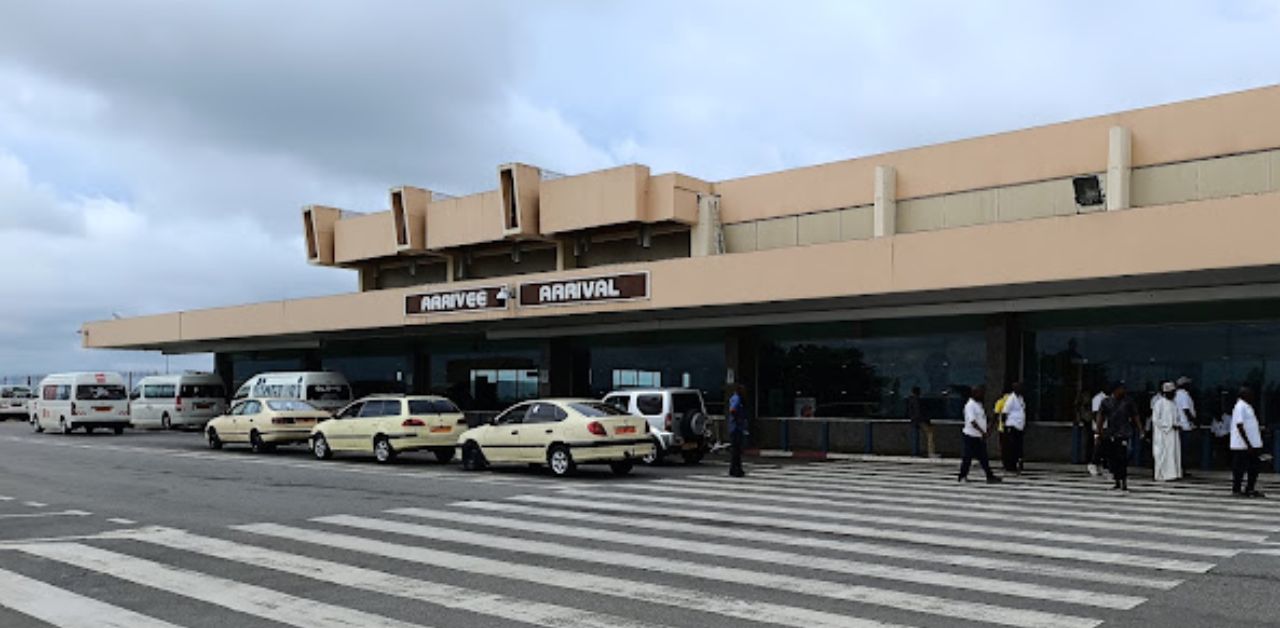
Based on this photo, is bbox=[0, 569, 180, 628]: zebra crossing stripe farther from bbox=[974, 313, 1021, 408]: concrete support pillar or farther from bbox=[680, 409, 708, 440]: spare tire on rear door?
bbox=[974, 313, 1021, 408]: concrete support pillar

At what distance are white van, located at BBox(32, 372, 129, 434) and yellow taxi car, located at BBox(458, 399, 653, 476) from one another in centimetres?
2195

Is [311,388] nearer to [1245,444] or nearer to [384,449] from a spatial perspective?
[384,449]

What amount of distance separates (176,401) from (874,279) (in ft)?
91.0

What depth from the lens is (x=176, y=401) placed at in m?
38.0

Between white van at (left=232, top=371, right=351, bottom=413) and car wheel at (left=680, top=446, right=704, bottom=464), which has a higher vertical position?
white van at (left=232, top=371, right=351, bottom=413)

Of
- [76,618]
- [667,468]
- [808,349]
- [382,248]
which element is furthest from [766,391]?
[76,618]

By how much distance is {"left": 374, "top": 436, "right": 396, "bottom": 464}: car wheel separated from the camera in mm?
22031

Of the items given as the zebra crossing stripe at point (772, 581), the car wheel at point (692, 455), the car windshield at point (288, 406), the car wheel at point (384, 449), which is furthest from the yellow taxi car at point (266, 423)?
the zebra crossing stripe at point (772, 581)

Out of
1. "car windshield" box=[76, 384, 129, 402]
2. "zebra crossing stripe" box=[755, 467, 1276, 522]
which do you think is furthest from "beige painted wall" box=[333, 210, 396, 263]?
"zebra crossing stripe" box=[755, 467, 1276, 522]

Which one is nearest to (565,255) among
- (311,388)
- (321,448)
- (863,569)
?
(311,388)

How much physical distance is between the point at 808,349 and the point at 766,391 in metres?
1.70

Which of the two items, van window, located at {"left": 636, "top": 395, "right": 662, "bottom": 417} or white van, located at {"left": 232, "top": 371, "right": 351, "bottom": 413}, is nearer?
van window, located at {"left": 636, "top": 395, "right": 662, "bottom": 417}

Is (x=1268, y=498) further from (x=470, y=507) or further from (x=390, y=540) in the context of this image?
(x=390, y=540)

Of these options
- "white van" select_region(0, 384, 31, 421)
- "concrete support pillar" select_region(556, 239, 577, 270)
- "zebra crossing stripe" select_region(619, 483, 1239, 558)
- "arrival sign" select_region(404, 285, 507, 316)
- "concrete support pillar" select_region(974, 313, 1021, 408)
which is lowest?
"white van" select_region(0, 384, 31, 421)
